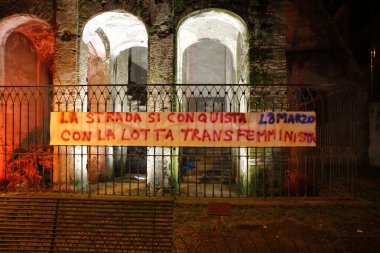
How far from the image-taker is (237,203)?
279 inches

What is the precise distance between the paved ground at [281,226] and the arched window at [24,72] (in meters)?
5.89

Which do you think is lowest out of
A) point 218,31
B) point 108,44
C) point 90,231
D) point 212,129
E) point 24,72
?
point 90,231

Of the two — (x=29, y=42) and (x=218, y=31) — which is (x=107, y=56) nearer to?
(x=29, y=42)

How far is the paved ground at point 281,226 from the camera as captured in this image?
5664mm

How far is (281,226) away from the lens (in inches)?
253

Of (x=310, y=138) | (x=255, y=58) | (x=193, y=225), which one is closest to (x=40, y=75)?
(x=255, y=58)

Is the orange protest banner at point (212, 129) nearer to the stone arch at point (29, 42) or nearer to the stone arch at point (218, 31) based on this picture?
the stone arch at point (218, 31)

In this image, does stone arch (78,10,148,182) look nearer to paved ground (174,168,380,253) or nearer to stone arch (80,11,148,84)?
stone arch (80,11,148,84)

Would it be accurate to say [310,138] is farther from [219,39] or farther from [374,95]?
[374,95]

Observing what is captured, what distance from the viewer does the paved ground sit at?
5664mm

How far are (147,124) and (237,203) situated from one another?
2.79 m

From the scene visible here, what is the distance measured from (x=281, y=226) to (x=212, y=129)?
2.57 meters

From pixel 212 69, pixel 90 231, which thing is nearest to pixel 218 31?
pixel 212 69

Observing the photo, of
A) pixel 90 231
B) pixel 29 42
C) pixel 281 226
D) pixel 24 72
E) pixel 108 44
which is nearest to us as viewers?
pixel 90 231
